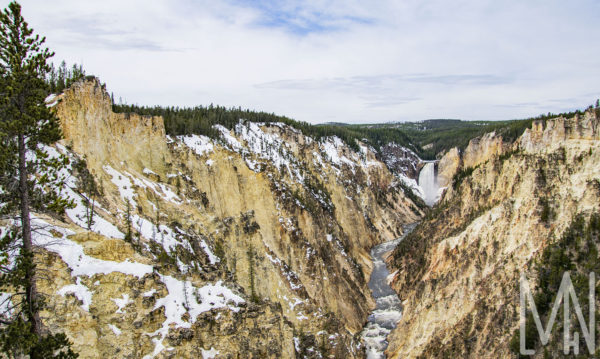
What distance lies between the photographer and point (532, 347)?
944 inches

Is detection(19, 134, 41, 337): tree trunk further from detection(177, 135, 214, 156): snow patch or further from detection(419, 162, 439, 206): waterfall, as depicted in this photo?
detection(419, 162, 439, 206): waterfall

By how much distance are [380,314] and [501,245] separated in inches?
753

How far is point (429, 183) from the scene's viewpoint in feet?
410

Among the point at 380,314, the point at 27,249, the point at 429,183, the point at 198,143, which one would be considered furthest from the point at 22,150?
the point at 429,183

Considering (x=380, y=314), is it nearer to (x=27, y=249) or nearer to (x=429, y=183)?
(x=27, y=249)

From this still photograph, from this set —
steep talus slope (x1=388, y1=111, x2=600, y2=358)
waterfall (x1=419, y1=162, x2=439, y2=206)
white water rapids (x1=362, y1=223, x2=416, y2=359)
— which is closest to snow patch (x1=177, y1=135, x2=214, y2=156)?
white water rapids (x1=362, y1=223, x2=416, y2=359)

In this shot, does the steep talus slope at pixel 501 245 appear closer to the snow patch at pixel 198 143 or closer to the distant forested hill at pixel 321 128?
the distant forested hill at pixel 321 128

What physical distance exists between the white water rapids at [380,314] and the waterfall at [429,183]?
57595mm

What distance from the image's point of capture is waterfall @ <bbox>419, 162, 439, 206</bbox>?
12019 centimetres

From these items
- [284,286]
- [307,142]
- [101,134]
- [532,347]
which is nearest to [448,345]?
[532,347]

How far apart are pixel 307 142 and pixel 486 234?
5767 cm

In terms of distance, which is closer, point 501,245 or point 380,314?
point 501,245
